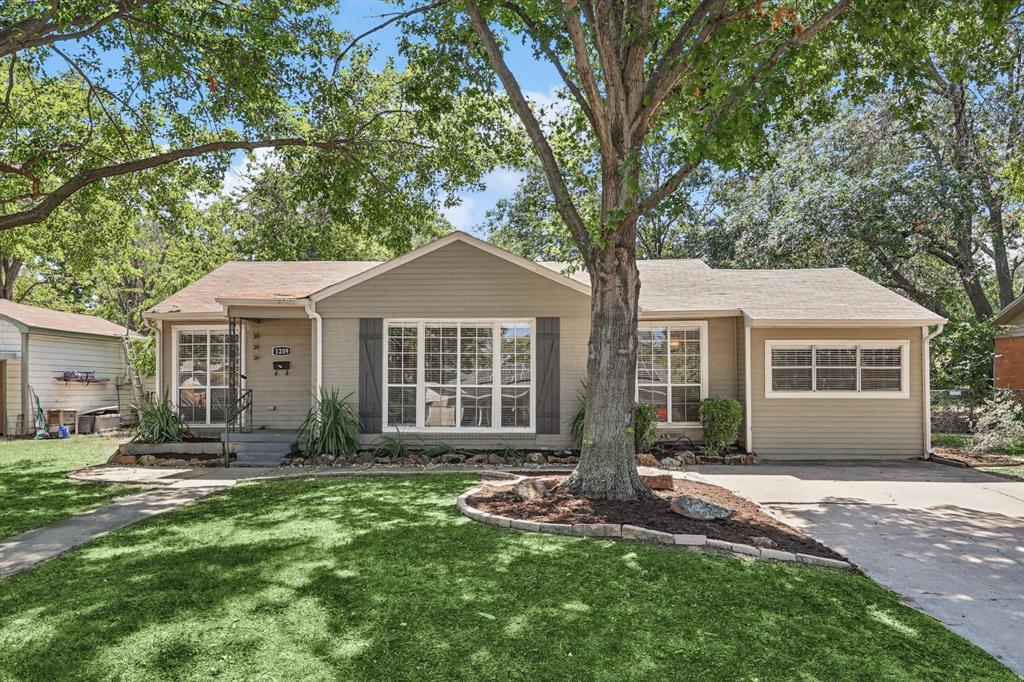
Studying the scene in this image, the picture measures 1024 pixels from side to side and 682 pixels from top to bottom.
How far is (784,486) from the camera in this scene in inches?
335

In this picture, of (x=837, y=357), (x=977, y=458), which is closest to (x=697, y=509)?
(x=837, y=357)

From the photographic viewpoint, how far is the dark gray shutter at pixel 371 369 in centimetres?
1093

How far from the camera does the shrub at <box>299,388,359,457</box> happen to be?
10547mm

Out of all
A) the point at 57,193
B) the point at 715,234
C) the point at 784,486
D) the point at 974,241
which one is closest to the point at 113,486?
the point at 57,193

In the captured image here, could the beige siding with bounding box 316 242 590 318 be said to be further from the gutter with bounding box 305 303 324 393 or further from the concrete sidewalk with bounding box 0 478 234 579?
the concrete sidewalk with bounding box 0 478 234 579

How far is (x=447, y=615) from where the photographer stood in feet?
12.6

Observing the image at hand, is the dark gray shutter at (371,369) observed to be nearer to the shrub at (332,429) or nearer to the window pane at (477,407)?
the shrub at (332,429)

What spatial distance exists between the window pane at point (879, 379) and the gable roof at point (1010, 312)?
8157 millimetres

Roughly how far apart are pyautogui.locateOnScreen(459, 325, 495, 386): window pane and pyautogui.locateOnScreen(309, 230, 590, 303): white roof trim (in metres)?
1.47

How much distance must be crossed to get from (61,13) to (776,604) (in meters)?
10.8

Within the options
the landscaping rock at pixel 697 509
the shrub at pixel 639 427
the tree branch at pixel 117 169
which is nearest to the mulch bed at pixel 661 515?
the landscaping rock at pixel 697 509

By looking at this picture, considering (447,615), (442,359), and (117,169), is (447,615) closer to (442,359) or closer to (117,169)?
(442,359)

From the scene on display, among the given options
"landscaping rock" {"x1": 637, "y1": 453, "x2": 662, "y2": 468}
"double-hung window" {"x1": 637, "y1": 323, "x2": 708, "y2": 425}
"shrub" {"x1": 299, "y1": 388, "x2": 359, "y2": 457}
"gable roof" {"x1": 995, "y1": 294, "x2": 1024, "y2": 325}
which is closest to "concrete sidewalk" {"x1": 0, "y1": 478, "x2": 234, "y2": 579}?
"shrub" {"x1": 299, "y1": 388, "x2": 359, "y2": 457}

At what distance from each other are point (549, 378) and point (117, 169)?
7739 mm
